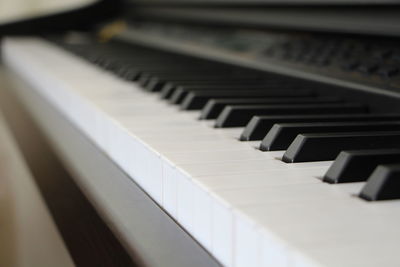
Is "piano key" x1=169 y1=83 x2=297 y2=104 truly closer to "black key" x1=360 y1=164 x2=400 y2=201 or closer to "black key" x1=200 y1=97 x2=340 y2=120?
"black key" x1=200 y1=97 x2=340 y2=120

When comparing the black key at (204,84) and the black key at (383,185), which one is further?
the black key at (204,84)

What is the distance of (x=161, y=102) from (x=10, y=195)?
0.28 metres

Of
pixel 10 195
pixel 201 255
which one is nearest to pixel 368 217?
pixel 201 255

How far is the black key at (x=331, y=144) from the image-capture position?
655 mm

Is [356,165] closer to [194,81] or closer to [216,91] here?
[216,91]

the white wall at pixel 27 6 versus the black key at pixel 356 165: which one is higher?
the white wall at pixel 27 6

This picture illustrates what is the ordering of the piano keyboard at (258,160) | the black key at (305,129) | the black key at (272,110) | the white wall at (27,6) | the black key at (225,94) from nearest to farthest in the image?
the piano keyboard at (258,160) → the black key at (305,129) → the black key at (272,110) → the black key at (225,94) → the white wall at (27,6)

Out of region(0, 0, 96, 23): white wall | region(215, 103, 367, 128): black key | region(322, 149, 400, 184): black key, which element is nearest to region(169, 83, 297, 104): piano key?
region(215, 103, 367, 128): black key

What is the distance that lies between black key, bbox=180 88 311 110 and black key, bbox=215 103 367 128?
12cm

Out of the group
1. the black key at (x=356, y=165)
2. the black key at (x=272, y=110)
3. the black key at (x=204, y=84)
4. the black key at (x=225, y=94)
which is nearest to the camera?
the black key at (x=356, y=165)

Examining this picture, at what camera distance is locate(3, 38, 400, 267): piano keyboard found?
1.43 feet

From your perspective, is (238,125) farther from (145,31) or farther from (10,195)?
(145,31)

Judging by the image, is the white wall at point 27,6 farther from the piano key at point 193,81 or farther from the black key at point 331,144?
the black key at point 331,144

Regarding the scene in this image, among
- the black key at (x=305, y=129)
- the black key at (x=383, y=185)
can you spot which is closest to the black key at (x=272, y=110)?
the black key at (x=305, y=129)
